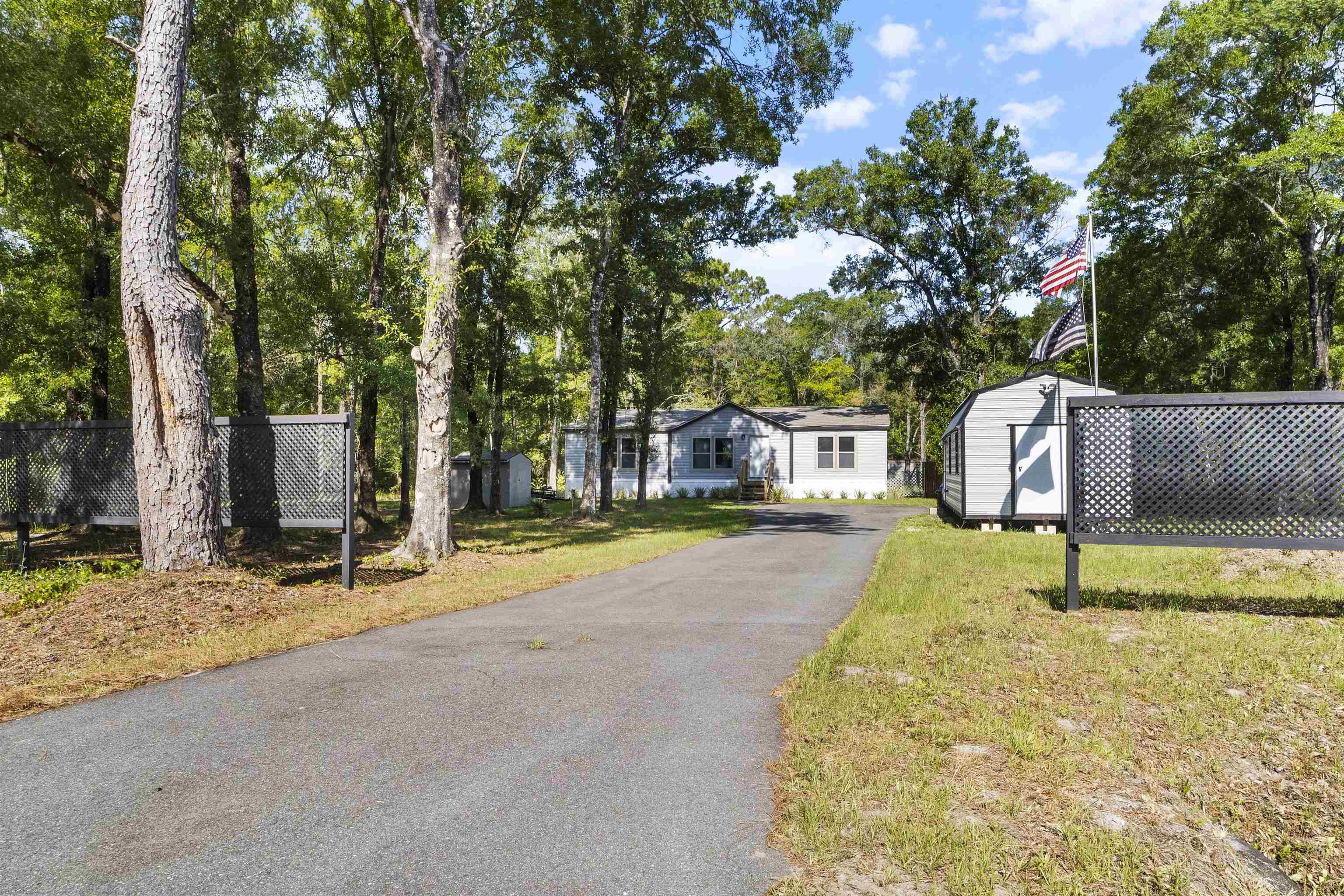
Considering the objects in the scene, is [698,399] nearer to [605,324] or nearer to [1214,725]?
[605,324]

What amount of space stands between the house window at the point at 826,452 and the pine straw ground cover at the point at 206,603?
19.3 metres

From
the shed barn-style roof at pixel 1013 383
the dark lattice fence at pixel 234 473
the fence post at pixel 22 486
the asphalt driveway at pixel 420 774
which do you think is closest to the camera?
the asphalt driveway at pixel 420 774

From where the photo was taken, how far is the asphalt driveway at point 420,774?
8.11 ft

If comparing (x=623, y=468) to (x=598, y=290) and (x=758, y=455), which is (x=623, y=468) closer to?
(x=758, y=455)

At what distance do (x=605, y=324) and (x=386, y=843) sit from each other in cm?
1969

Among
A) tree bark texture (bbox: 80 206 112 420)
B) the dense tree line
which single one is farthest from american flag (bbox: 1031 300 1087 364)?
tree bark texture (bbox: 80 206 112 420)

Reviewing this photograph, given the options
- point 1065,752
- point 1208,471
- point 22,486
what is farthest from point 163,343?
point 1208,471

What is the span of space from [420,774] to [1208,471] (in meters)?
7.19

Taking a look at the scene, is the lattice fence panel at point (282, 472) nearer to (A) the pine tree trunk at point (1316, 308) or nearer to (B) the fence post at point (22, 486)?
(B) the fence post at point (22, 486)

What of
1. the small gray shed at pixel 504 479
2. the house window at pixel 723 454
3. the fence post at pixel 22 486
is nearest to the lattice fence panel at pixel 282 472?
the fence post at pixel 22 486

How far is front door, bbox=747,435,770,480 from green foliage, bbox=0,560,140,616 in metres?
24.1

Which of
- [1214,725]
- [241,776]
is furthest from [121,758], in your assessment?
[1214,725]

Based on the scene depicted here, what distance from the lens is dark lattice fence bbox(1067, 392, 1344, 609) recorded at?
6469mm

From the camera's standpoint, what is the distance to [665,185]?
1919cm
